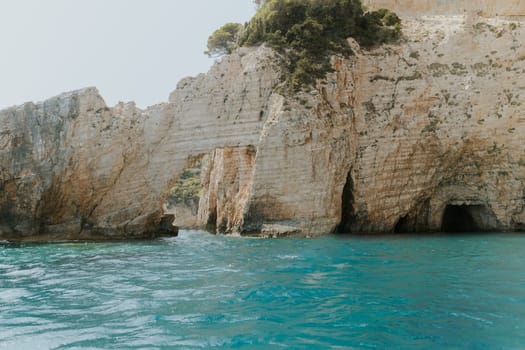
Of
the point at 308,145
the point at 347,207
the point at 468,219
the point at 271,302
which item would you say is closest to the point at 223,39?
the point at 308,145

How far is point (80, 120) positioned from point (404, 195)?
A: 15443 mm

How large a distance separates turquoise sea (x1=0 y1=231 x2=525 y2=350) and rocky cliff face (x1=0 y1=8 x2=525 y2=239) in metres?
8.56

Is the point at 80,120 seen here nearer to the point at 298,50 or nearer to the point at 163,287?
the point at 298,50

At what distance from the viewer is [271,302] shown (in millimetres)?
7367

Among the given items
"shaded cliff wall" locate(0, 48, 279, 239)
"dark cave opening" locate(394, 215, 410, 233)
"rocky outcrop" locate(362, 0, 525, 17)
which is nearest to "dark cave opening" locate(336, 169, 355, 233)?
"dark cave opening" locate(394, 215, 410, 233)

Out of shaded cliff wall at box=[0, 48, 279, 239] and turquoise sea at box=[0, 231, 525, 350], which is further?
shaded cliff wall at box=[0, 48, 279, 239]

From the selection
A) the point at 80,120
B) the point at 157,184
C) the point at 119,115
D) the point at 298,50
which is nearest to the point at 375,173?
the point at 298,50

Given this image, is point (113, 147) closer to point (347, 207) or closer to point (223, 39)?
point (347, 207)

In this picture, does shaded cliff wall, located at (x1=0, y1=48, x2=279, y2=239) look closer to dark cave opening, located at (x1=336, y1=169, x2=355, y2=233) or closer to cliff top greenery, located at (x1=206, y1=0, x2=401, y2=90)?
cliff top greenery, located at (x1=206, y1=0, x2=401, y2=90)

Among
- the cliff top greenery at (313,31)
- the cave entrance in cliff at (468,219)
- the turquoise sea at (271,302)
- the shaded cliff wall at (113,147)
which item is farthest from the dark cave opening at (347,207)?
the turquoise sea at (271,302)

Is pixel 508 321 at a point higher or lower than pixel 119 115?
lower

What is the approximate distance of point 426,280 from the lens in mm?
8898

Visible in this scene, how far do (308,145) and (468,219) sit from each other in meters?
10.3

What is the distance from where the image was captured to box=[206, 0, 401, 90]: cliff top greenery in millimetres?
23023
